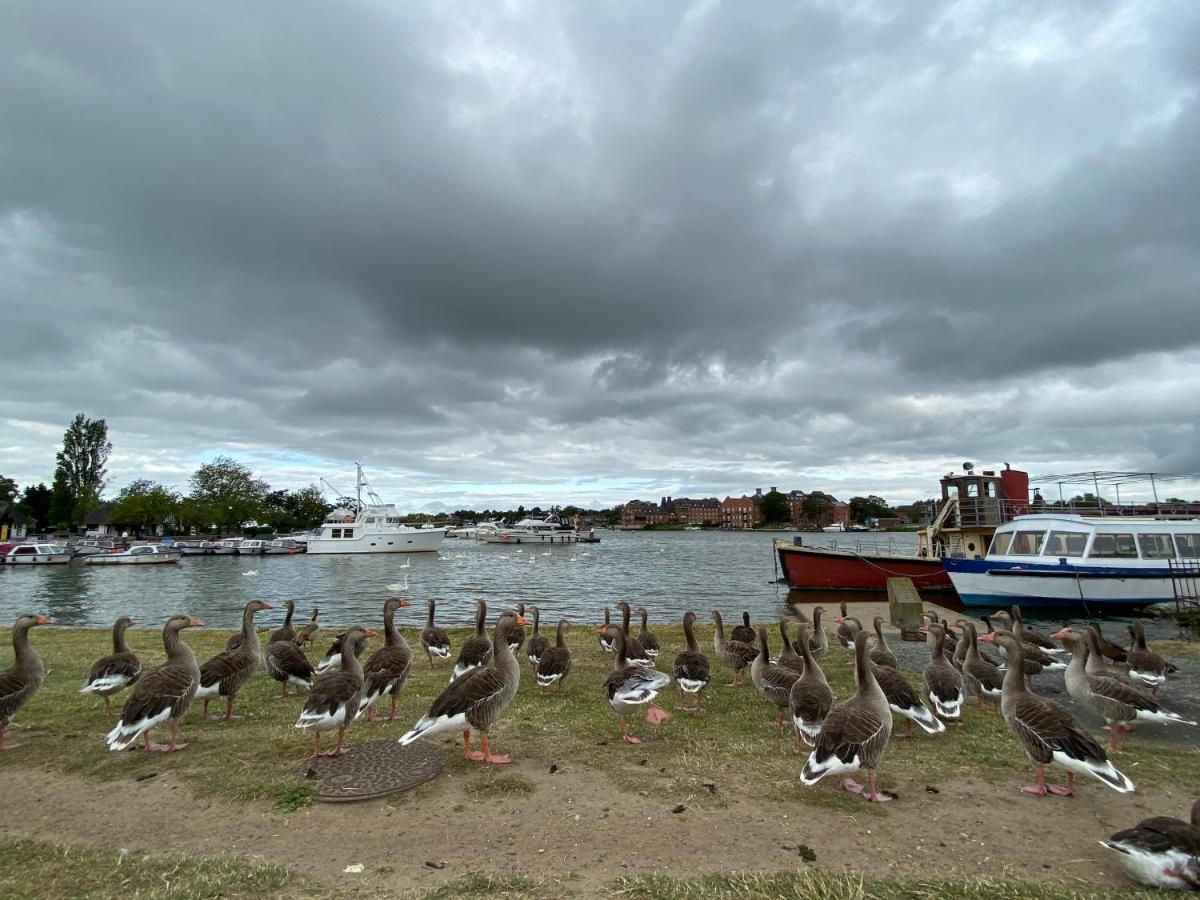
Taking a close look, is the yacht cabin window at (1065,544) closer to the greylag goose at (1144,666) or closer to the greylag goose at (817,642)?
the greylag goose at (1144,666)

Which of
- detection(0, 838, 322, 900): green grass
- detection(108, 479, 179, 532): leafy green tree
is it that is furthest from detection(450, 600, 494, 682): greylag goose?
detection(108, 479, 179, 532): leafy green tree

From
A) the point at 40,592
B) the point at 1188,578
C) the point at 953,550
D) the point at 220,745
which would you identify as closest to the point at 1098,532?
the point at 1188,578

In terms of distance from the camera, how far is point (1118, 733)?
9.12 meters

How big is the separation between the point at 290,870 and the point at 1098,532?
35120 mm

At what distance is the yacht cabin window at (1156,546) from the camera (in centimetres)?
2953

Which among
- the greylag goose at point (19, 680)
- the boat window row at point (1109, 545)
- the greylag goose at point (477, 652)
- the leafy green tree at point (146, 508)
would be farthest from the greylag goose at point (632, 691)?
the leafy green tree at point (146, 508)

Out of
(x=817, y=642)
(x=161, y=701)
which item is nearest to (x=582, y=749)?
(x=161, y=701)

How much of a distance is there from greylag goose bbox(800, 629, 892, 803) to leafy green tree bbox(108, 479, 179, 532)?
448ft

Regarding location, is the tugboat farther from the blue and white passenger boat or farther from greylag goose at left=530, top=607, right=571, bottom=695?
greylag goose at left=530, top=607, right=571, bottom=695

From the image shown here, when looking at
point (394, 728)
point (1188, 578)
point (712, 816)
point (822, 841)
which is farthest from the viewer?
point (1188, 578)

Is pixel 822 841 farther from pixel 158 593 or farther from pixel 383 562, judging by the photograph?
pixel 383 562

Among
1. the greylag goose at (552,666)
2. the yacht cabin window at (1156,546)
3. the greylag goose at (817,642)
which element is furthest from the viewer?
the yacht cabin window at (1156,546)

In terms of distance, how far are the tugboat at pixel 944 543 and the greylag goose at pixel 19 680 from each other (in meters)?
36.2

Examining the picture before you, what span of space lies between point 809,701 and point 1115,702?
15.0 ft
